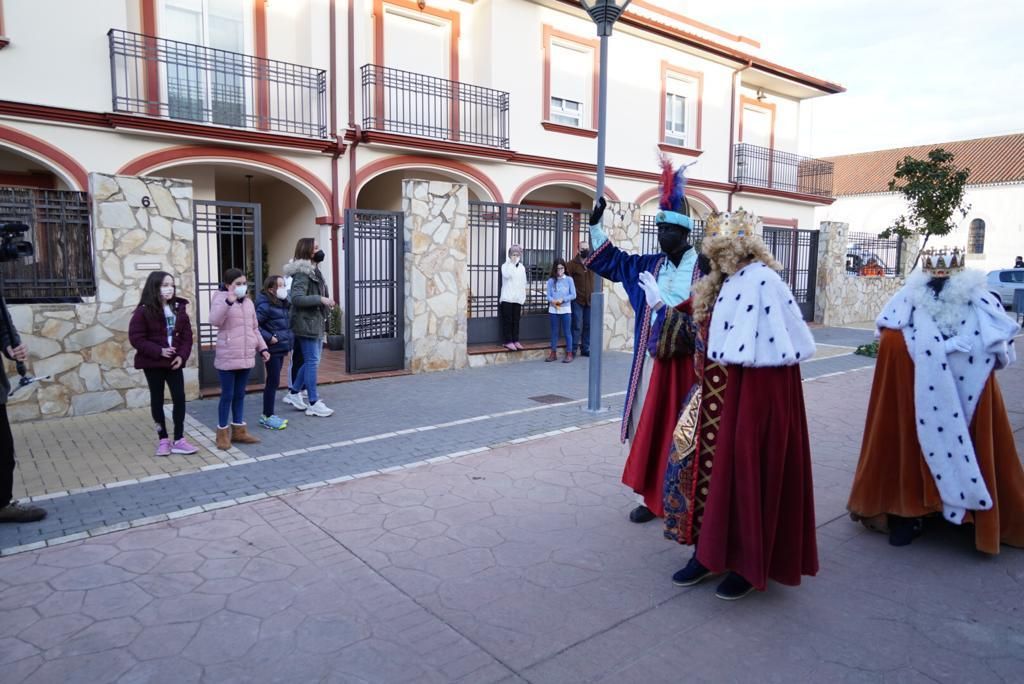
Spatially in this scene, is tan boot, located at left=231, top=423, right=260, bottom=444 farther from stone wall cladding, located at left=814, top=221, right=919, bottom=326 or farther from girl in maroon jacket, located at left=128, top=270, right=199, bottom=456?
stone wall cladding, located at left=814, top=221, right=919, bottom=326

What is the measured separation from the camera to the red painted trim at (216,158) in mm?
10875

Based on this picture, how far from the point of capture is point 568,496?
16.4ft

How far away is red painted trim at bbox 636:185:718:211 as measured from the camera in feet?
57.2

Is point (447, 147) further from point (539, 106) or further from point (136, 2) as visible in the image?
point (136, 2)

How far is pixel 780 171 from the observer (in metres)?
21.4

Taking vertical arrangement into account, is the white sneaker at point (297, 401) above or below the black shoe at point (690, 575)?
above

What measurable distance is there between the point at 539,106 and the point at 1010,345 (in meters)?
12.5

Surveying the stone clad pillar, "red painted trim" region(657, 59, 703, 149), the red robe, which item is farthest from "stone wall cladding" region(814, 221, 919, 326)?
the red robe

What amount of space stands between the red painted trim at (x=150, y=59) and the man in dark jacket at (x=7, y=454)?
7623 mm

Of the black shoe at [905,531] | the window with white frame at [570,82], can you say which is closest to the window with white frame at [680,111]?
the window with white frame at [570,82]

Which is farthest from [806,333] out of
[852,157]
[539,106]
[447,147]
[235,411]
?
[852,157]

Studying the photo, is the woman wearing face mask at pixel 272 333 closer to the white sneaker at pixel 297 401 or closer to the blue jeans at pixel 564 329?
the white sneaker at pixel 297 401

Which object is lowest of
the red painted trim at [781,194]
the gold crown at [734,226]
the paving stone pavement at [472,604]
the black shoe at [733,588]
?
the paving stone pavement at [472,604]

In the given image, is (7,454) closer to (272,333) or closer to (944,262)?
(272,333)
